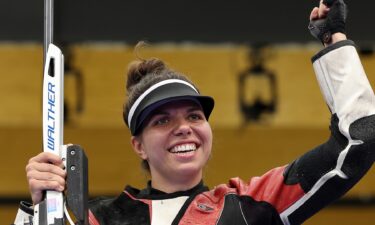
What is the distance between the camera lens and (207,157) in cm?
295

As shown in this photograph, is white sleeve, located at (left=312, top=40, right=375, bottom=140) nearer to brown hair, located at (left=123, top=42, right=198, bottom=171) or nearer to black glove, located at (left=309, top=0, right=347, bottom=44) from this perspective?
black glove, located at (left=309, top=0, right=347, bottom=44)

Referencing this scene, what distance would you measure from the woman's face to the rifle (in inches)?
12.5

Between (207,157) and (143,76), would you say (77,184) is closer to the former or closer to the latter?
(207,157)

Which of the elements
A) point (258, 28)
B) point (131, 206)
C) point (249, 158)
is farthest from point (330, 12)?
point (249, 158)

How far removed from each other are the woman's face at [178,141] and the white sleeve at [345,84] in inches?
16.9

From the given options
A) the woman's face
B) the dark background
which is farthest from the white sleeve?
the dark background

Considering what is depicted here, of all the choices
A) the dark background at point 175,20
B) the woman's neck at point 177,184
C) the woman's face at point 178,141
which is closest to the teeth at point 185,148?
the woman's face at point 178,141

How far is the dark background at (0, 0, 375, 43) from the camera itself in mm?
4832

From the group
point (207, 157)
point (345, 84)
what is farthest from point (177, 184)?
point (345, 84)

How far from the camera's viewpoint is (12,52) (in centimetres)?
750

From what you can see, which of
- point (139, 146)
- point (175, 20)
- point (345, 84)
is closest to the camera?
point (345, 84)

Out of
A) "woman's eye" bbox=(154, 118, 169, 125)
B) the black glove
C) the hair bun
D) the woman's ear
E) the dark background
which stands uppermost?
the dark background

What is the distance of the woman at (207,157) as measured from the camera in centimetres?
261

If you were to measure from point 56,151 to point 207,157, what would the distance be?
492 mm
